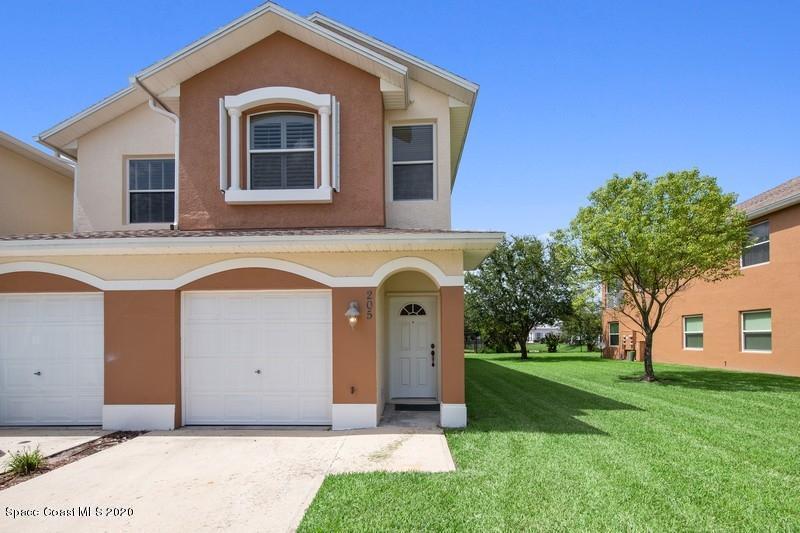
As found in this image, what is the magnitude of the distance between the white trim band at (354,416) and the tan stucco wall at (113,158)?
6.89m

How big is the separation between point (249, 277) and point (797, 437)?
986 centimetres

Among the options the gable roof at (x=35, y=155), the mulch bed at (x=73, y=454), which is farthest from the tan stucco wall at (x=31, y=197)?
the mulch bed at (x=73, y=454)

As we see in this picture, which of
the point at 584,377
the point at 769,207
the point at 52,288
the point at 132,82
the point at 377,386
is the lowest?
the point at 584,377

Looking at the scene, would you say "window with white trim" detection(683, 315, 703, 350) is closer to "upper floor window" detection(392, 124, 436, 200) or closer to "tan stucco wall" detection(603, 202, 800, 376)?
"tan stucco wall" detection(603, 202, 800, 376)

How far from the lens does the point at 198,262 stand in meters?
9.09

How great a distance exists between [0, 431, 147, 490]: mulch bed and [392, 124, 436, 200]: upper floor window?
6957 mm

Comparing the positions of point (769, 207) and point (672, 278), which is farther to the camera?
point (769, 207)

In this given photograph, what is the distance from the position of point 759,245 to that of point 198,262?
19.6m

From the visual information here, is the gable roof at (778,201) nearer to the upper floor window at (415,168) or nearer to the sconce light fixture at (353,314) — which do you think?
the upper floor window at (415,168)

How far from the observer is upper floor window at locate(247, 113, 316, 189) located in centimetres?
1036

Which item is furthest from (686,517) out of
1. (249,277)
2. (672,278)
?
(672,278)

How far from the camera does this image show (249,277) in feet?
29.8

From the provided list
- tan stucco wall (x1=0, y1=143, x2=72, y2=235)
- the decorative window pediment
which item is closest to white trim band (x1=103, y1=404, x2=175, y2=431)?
the decorative window pediment

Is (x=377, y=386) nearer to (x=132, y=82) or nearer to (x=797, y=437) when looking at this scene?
(x=797, y=437)
